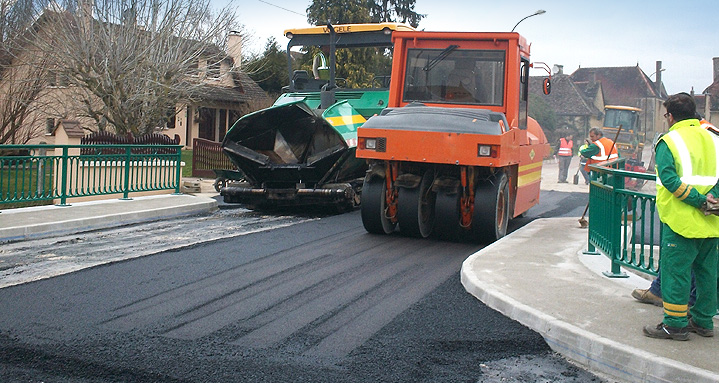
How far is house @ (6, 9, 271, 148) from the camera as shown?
24.5 metres

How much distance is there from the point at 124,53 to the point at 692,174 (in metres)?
19.8

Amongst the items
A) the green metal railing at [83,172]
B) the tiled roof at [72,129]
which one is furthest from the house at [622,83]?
the green metal railing at [83,172]

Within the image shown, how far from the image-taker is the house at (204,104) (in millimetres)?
A: 24531

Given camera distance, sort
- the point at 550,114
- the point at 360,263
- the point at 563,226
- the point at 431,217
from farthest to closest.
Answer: the point at 550,114, the point at 563,226, the point at 431,217, the point at 360,263

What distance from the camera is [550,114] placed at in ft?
176

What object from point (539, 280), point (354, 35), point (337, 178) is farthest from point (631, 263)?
point (354, 35)

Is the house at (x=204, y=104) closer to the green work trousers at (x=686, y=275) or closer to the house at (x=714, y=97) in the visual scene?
the green work trousers at (x=686, y=275)

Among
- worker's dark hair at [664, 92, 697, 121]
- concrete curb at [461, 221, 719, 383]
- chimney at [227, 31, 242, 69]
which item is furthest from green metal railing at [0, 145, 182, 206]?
chimney at [227, 31, 242, 69]

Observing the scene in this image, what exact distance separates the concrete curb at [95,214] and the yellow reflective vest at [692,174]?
7533 mm

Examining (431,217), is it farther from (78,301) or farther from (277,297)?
(78,301)

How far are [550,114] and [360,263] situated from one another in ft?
158

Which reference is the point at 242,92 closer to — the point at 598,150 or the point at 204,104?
the point at 204,104

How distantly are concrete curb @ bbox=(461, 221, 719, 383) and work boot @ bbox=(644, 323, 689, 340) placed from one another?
368 millimetres

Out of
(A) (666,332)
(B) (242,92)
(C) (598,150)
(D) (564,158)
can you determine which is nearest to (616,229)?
(A) (666,332)
